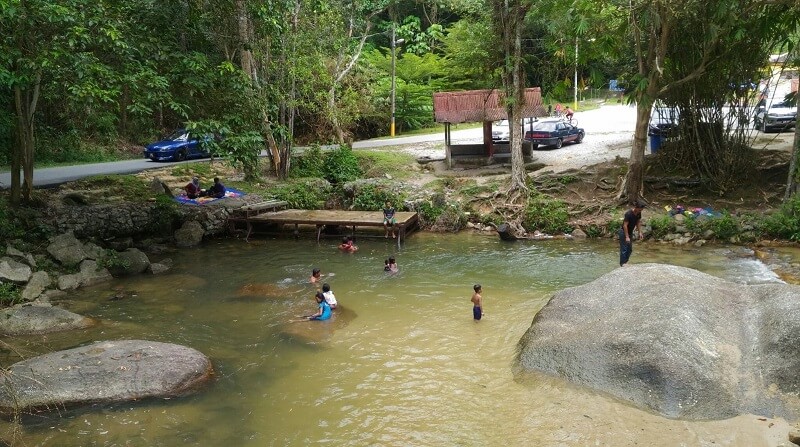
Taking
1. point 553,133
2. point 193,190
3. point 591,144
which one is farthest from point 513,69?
point 193,190

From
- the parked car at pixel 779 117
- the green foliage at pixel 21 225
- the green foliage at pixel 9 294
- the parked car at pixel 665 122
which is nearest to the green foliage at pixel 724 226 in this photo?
the parked car at pixel 665 122

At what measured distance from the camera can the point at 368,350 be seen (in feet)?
36.7

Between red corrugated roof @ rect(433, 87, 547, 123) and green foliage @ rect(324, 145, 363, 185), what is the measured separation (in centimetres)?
397

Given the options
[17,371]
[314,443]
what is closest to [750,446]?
A: [314,443]

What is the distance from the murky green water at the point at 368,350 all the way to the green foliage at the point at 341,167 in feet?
20.2

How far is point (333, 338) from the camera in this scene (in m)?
11.8

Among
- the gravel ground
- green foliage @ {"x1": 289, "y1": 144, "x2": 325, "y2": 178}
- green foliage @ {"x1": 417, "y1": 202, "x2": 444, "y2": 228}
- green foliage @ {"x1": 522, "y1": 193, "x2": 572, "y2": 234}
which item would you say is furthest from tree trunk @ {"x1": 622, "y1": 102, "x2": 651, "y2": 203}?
green foliage @ {"x1": 289, "y1": 144, "x2": 325, "y2": 178}

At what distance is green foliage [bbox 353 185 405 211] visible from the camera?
22312 millimetres

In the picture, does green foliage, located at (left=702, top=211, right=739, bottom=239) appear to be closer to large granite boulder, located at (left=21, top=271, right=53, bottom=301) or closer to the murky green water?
the murky green water

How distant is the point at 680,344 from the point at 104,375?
8514mm

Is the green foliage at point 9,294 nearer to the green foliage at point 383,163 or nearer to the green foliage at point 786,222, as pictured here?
the green foliage at point 383,163

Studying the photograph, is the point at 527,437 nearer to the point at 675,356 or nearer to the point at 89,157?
the point at 675,356

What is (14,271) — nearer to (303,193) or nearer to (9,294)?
(9,294)

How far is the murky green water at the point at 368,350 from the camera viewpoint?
8188 mm
